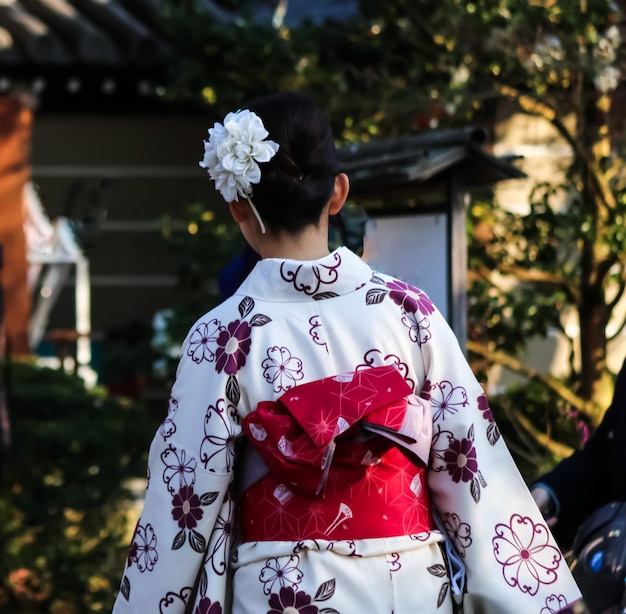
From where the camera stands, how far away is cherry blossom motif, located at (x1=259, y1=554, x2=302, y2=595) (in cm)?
209

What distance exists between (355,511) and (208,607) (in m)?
0.35

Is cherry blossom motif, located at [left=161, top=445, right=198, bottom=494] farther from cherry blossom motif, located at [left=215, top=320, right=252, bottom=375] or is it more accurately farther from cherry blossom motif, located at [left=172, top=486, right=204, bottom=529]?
cherry blossom motif, located at [left=215, top=320, right=252, bottom=375]

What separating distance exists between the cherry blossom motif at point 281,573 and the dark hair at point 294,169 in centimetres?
68

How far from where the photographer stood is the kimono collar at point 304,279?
7.20 feet

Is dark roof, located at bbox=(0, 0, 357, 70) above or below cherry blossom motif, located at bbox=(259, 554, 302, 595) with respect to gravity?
above

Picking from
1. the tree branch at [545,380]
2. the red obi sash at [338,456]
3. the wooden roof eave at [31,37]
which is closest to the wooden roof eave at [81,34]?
the wooden roof eave at [31,37]

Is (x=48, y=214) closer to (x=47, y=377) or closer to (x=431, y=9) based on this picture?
(x=47, y=377)

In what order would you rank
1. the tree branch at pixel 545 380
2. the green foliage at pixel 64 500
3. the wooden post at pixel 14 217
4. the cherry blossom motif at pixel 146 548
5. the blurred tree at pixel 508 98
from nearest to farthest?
the cherry blossom motif at pixel 146 548, the blurred tree at pixel 508 98, the tree branch at pixel 545 380, the green foliage at pixel 64 500, the wooden post at pixel 14 217

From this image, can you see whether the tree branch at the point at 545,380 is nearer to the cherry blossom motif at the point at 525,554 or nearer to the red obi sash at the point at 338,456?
the cherry blossom motif at the point at 525,554

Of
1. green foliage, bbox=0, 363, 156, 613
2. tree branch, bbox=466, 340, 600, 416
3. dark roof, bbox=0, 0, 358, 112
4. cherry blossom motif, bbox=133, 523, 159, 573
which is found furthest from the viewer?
dark roof, bbox=0, 0, 358, 112

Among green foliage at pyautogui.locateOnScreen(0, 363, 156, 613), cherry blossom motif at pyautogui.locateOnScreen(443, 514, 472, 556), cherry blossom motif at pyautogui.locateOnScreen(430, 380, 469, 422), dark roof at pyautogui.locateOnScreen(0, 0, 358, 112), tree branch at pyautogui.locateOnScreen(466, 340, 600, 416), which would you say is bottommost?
green foliage at pyautogui.locateOnScreen(0, 363, 156, 613)

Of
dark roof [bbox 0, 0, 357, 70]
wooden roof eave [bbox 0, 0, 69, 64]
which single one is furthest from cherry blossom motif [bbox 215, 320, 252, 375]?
wooden roof eave [bbox 0, 0, 69, 64]

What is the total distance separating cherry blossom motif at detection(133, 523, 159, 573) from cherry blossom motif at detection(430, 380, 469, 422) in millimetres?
636

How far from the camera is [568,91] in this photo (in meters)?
5.55
